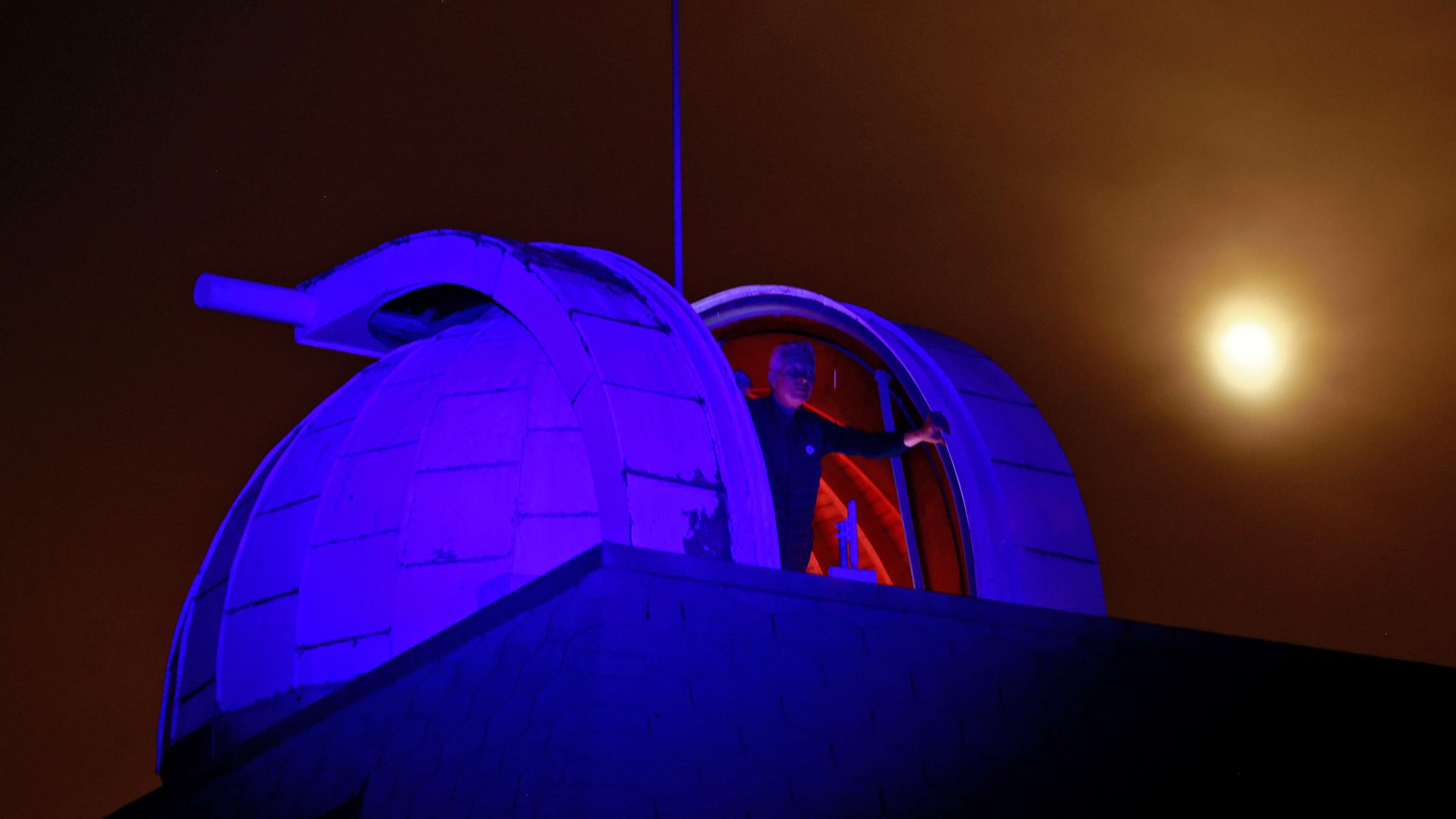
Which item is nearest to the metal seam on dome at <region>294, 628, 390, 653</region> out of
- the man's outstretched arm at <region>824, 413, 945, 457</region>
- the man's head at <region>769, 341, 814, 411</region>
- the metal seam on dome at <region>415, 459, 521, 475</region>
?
the metal seam on dome at <region>415, 459, 521, 475</region>

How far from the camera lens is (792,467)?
A: 7.80 m

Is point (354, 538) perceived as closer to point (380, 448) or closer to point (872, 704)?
point (380, 448)

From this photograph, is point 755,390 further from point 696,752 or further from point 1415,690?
point 1415,690

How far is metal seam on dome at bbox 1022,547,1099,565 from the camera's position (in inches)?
297

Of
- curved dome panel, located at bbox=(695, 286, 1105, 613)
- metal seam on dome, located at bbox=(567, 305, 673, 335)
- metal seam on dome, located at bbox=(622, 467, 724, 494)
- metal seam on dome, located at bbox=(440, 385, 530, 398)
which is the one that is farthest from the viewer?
curved dome panel, located at bbox=(695, 286, 1105, 613)

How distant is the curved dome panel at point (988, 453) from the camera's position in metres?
7.50

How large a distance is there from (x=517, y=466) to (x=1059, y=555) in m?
3.29

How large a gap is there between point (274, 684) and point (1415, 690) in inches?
195

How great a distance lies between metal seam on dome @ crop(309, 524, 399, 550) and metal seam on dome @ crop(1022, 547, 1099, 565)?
3.53 metres

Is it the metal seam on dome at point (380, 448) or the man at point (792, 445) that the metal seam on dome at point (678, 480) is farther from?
the man at point (792, 445)

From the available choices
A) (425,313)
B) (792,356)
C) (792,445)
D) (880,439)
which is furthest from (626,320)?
(880,439)

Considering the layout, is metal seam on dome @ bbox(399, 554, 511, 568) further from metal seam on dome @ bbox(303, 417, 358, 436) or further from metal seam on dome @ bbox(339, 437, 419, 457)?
metal seam on dome @ bbox(303, 417, 358, 436)

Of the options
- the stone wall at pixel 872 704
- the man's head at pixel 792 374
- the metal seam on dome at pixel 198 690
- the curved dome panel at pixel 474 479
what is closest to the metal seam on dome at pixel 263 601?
the curved dome panel at pixel 474 479

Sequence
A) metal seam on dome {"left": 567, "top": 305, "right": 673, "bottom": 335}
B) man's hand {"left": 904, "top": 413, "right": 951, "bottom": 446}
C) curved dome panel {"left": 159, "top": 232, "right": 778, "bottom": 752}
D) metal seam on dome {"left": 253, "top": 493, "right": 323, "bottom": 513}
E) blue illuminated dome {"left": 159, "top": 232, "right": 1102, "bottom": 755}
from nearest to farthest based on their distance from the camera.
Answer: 1. curved dome panel {"left": 159, "top": 232, "right": 778, "bottom": 752}
2. blue illuminated dome {"left": 159, "top": 232, "right": 1102, "bottom": 755}
3. metal seam on dome {"left": 567, "top": 305, "right": 673, "bottom": 335}
4. metal seam on dome {"left": 253, "top": 493, "right": 323, "bottom": 513}
5. man's hand {"left": 904, "top": 413, "right": 951, "bottom": 446}
